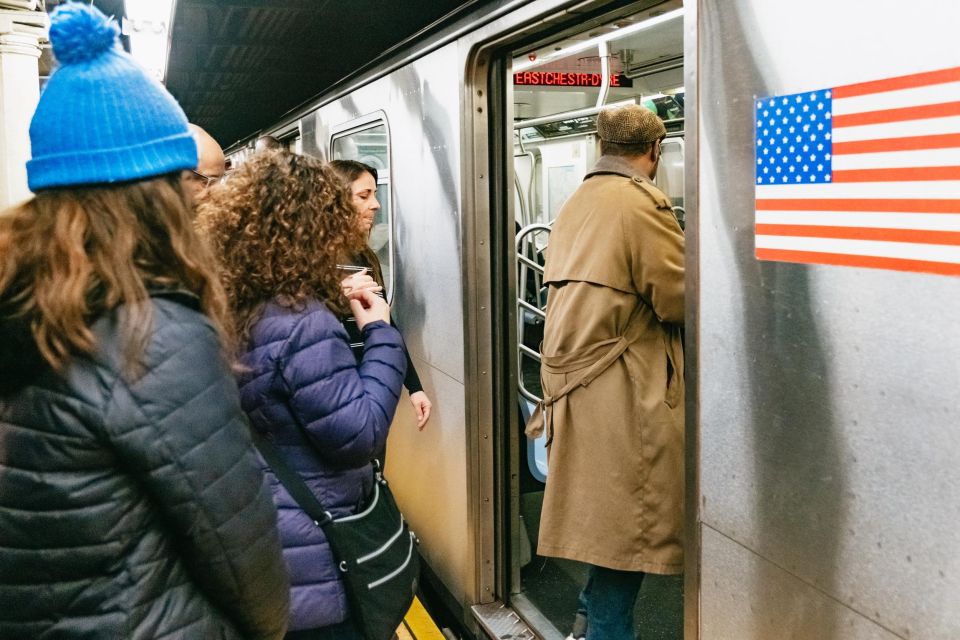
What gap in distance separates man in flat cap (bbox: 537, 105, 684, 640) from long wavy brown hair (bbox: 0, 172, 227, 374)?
157 cm

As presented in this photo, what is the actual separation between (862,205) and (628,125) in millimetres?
1392

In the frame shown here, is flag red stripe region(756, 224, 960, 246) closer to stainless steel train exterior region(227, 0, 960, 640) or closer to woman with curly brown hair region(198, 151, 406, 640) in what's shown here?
stainless steel train exterior region(227, 0, 960, 640)

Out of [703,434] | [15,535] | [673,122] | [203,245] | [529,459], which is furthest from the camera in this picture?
[673,122]

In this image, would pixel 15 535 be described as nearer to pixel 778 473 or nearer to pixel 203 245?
pixel 203 245

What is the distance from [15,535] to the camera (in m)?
1.20

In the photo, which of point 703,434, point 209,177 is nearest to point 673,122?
point 209,177

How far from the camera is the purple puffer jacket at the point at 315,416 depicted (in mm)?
1860

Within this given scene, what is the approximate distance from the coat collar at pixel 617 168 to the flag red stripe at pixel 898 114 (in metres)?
1.28

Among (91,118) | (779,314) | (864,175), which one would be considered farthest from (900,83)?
(91,118)

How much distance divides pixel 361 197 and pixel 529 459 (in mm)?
1580

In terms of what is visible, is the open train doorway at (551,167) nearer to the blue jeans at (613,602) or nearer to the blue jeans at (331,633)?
the blue jeans at (613,602)

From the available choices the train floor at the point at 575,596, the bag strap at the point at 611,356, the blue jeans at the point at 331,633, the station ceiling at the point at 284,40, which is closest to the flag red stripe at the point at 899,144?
the bag strap at the point at 611,356

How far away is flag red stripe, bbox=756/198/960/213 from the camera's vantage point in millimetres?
1293

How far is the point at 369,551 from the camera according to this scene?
205 cm
